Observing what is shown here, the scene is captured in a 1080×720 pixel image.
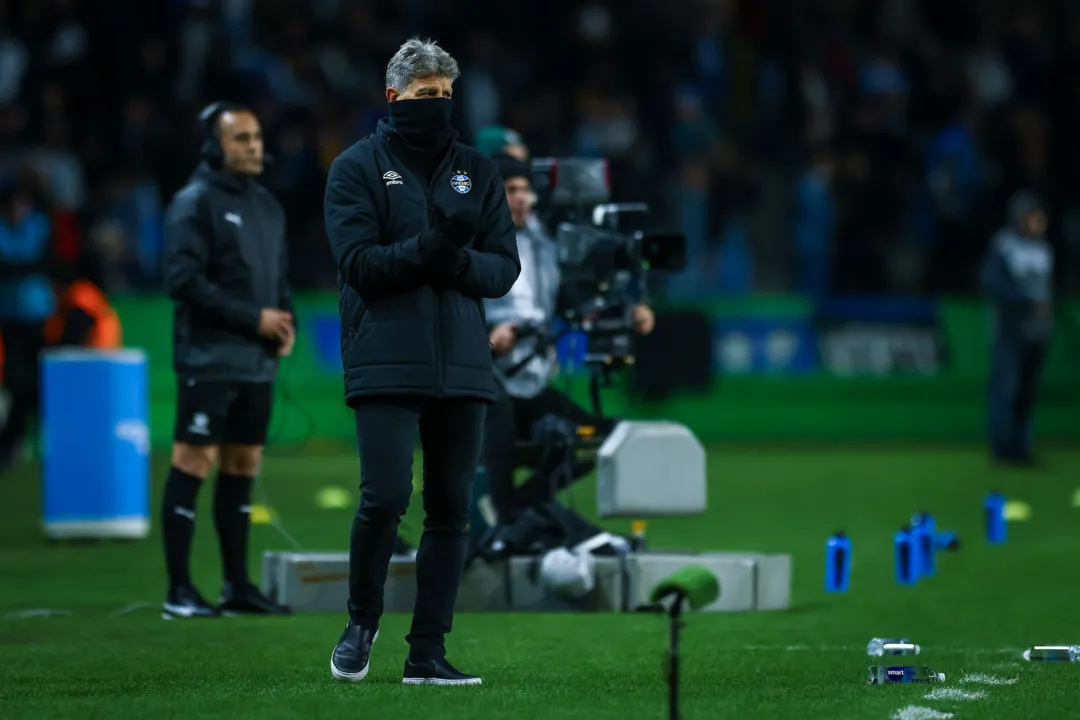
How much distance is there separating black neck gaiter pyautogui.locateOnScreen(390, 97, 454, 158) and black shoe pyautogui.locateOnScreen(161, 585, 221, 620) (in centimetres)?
330

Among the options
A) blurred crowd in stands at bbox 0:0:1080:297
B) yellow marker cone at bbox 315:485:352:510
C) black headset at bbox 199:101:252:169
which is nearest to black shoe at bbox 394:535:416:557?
black headset at bbox 199:101:252:169

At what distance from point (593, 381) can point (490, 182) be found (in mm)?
3740

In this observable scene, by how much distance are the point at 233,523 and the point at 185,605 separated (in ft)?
1.46

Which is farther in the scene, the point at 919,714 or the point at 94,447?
the point at 94,447

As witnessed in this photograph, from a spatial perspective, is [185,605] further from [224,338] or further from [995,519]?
[995,519]

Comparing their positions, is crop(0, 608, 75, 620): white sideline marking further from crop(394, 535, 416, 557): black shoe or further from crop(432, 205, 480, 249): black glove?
crop(432, 205, 480, 249): black glove

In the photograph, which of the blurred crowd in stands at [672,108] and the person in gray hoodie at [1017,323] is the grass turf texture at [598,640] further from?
the blurred crowd in stands at [672,108]

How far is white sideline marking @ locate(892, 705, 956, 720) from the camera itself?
6.68m

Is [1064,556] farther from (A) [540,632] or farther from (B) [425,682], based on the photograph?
(B) [425,682]

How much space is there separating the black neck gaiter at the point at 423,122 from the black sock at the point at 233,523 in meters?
3.19

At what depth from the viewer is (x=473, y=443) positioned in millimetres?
7340

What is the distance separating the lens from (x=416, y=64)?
720 cm

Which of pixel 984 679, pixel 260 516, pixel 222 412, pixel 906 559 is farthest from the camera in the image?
pixel 260 516

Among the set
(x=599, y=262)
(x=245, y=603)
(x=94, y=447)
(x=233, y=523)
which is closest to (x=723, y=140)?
(x=94, y=447)
